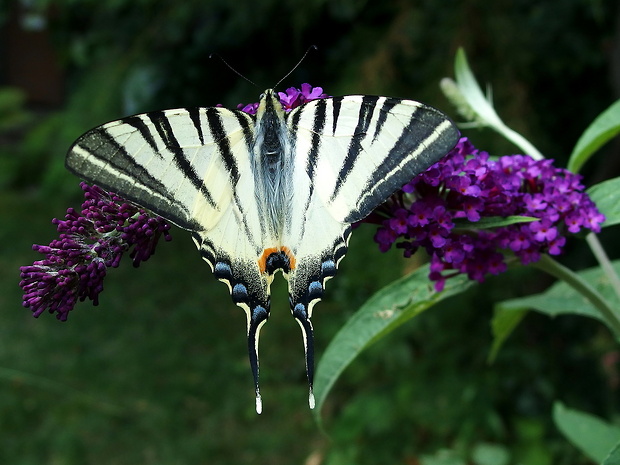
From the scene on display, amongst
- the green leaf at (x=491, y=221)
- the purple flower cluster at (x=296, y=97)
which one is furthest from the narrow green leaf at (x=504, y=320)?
the purple flower cluster at (x=296, y=97)

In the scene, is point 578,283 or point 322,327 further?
point 322,327

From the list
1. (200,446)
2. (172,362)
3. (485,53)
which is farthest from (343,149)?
(172,362)

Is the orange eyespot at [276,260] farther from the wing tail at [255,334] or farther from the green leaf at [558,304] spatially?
the green leaf at [558,304]

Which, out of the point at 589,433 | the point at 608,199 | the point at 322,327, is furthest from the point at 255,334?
the point at 322,327

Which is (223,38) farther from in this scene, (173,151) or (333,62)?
(173,151)

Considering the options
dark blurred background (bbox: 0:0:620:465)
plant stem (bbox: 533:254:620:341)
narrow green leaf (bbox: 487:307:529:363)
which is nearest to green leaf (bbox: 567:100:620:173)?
plant stem (bbox: 533:254:620:341)

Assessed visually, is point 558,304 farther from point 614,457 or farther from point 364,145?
point 364,145
